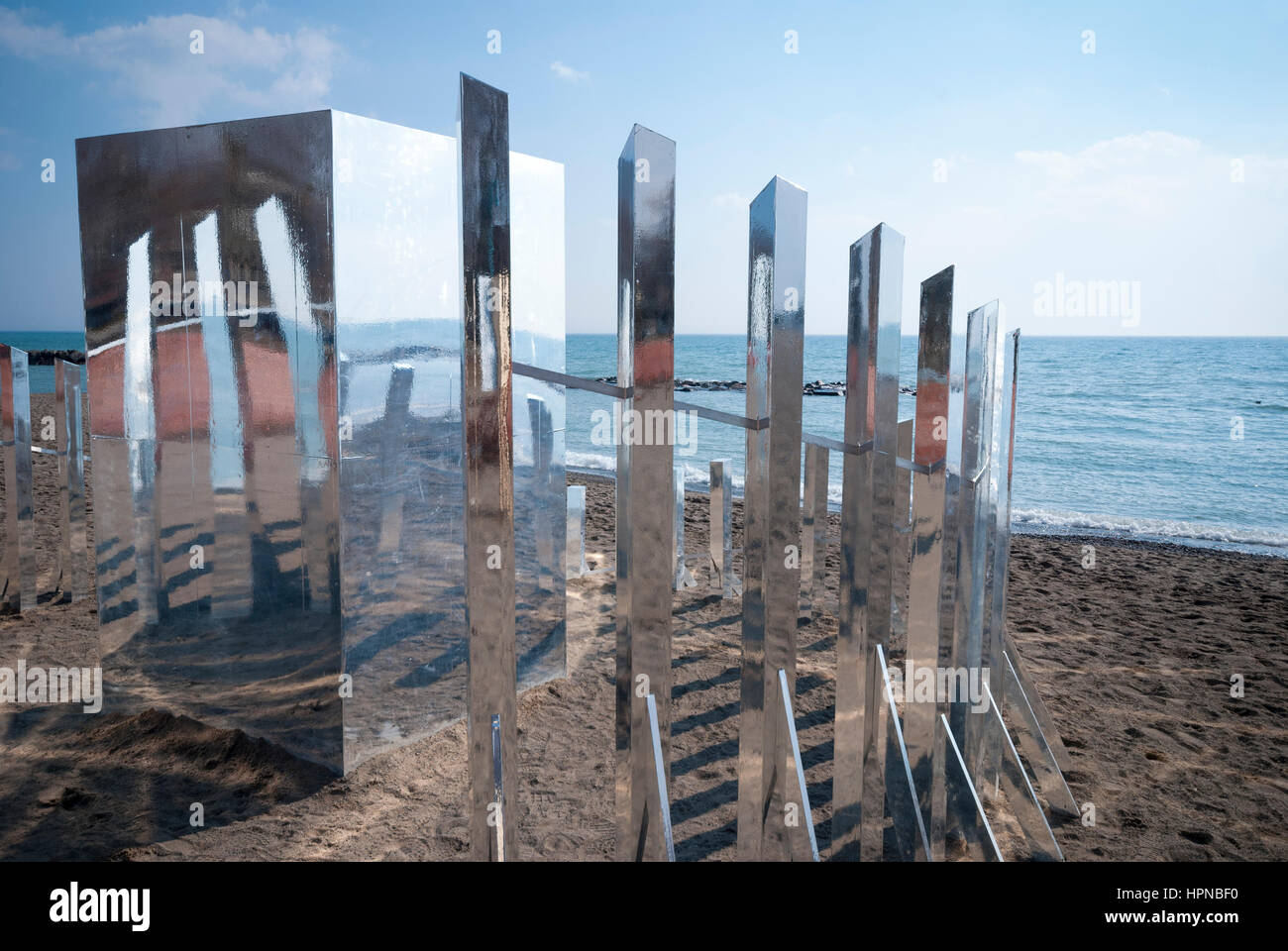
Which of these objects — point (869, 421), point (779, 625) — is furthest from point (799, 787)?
point (869, 421)

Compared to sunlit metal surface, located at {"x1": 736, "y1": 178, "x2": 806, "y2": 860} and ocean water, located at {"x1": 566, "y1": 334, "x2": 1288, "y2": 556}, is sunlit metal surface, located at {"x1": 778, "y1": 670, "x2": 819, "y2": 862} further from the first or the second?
ocean water, located at {"x1": 566, "y1": 334, "x2": 1288, "y2": 556}

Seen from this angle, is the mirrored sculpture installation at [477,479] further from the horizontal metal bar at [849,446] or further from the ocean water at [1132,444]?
the ocean water at [1132,444]

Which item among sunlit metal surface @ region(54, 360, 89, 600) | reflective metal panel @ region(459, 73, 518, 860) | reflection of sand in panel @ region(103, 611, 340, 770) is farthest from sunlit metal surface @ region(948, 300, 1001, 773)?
sunlit metal surface @ region(54, 360, 89, 600)

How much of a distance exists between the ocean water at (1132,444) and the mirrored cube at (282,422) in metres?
6.92

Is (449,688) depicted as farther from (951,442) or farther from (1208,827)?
(1208,827)

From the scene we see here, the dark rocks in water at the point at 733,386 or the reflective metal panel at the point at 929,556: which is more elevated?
the dark rocks in water at the point at 733,386

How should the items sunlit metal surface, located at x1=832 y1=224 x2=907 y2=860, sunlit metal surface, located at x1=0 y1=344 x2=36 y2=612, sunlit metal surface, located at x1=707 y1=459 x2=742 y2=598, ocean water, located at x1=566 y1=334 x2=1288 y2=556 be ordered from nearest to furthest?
sunlit metal surface, located at x1=832 y1=224 x2=907 y2=860
sunlit metal surface, located at x1=0 y1=344 x2=36 y2=612
sunlit metal surface, located at x1=707 y1=459 x2=742 y2=598
ocean water, located at x1=566 y1=334 x2=1288 y2=556

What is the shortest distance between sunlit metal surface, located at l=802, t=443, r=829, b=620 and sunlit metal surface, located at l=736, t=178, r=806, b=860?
13.7 feet

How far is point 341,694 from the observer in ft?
14.4

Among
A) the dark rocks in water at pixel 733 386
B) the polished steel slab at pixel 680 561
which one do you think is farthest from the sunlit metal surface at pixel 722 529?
the dark rocks in water at pixel 733 386

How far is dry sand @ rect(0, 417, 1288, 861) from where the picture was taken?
13.1ft

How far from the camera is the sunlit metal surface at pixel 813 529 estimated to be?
7.06 metres

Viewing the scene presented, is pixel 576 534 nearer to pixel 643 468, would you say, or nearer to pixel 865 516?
pixel 865 516

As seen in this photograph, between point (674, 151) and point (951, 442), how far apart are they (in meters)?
1.70
